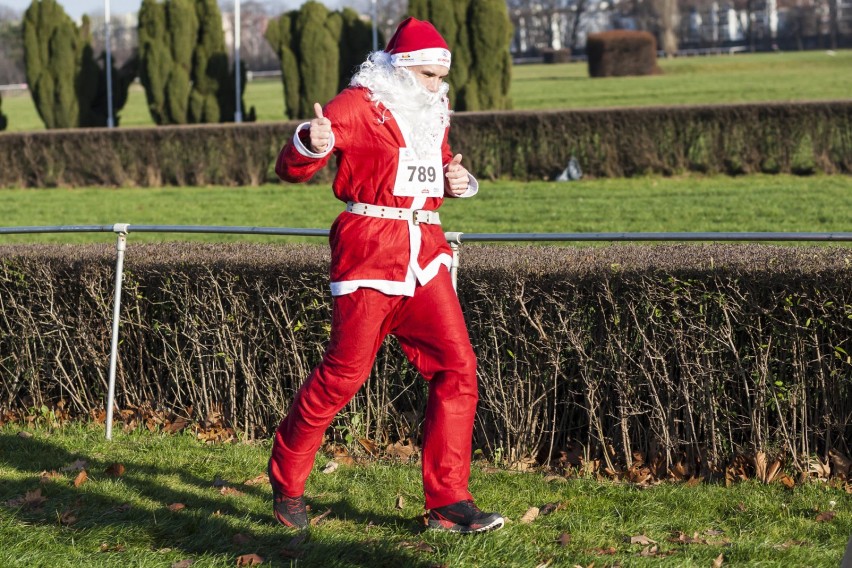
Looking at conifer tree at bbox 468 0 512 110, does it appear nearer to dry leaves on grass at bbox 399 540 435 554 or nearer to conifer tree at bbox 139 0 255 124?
conifer tree at bbox 139 0 255 124

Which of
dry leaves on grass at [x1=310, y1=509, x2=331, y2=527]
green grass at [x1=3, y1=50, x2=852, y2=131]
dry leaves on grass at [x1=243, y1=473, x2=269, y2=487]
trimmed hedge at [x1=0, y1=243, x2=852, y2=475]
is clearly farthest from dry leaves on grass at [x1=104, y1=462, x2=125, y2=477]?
green grass at [x1=3, y1=50, x2=852, y2=131]

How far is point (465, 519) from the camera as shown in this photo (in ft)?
Answer: 14.7

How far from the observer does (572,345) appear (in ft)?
17.9

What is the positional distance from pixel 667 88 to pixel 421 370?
37891 mm

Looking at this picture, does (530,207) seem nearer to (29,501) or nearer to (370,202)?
(29,501)

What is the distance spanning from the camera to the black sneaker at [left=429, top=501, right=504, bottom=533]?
4.46 metres

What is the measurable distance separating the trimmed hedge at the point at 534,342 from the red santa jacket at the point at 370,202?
45.4 inches

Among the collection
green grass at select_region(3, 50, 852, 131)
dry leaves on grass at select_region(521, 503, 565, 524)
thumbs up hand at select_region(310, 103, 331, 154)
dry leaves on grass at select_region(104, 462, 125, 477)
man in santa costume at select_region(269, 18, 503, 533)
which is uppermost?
green grass at select_region(3, 50, 852, 131)

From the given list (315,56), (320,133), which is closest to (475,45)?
(315,56)

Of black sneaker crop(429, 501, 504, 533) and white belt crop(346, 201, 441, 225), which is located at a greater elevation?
white belt crop(346, 201, 441, 225)

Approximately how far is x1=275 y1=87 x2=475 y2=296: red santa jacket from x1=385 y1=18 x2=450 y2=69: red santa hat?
192mm

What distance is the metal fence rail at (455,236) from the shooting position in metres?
4.96

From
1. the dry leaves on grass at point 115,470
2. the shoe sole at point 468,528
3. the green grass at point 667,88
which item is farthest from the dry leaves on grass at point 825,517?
the green grass at point 667,88

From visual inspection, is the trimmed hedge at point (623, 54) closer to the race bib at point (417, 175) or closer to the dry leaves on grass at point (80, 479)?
the dry leaves on grass at point (80, 479)
